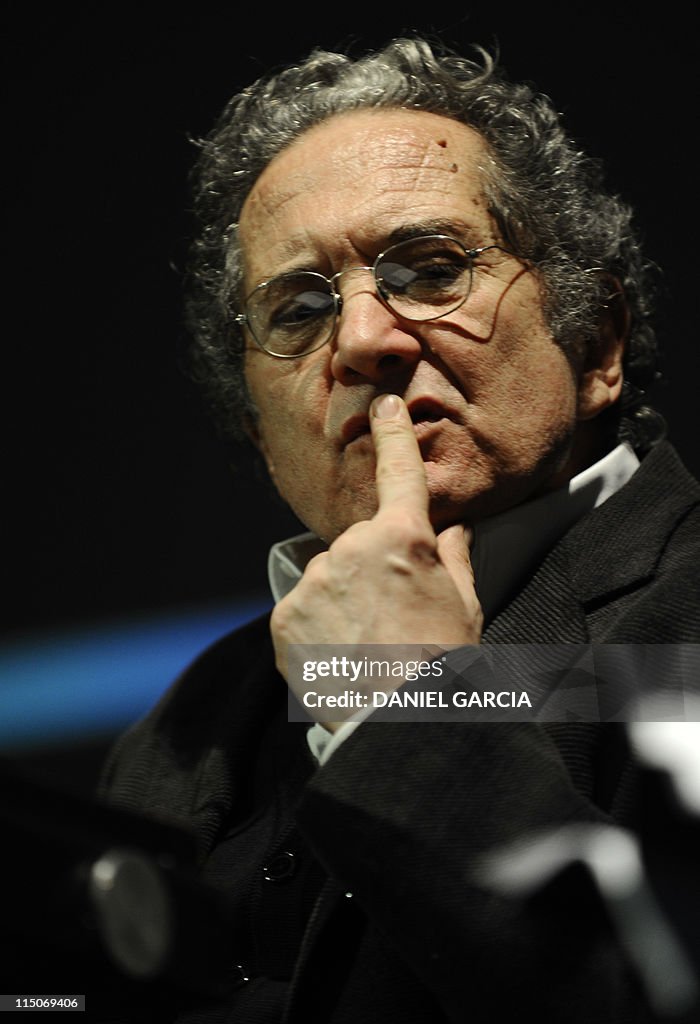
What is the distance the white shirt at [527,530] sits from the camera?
5.28 ft

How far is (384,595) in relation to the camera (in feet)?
3.91

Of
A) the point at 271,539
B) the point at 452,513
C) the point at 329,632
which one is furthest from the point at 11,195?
the point at 329,632

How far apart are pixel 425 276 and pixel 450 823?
890mm

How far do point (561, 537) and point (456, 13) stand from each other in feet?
3.65

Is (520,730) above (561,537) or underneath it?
above

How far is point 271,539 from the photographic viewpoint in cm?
233

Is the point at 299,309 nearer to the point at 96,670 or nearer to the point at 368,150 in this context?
the point at 368,150

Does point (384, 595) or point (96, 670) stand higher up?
point (384, 595)

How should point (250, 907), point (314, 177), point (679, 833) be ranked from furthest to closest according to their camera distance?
point (314, 177) → point (250, 907) → point (679, 833)

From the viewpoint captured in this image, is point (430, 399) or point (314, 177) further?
point (314, 177)

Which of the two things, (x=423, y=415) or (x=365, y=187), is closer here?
(x=423, y=415)

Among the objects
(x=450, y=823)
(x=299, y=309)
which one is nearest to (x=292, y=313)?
(x=299, y=309)

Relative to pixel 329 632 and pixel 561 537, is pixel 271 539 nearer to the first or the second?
pixel 561 537

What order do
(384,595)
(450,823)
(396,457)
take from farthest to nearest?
(396,457)
(384,595)
(450,823)
